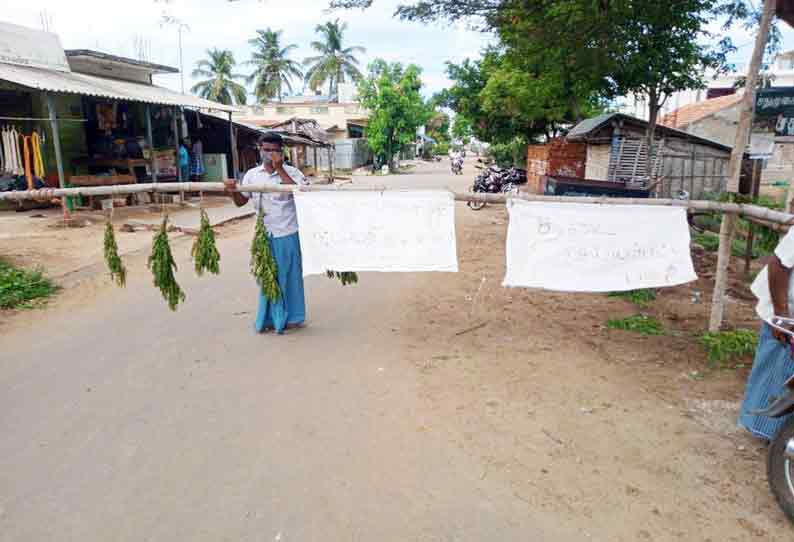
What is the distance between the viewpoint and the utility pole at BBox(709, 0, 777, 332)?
4.83 meters

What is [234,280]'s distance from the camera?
7723mm

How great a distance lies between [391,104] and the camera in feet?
127

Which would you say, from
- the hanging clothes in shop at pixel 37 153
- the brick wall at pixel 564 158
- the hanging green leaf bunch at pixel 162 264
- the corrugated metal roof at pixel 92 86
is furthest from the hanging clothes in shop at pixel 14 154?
the brick wall at pixel 564 158

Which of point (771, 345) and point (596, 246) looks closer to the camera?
point (771, 345)

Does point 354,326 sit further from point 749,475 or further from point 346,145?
point 346,145

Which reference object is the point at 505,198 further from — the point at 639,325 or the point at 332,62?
the point at 332,62

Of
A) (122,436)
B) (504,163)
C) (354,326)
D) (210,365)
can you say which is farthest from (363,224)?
(504,163)

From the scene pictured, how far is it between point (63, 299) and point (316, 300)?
118 inches

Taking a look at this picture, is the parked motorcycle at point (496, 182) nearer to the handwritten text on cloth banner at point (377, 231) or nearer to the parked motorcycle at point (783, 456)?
the handwritten text on cloth banner at point (377, 231)

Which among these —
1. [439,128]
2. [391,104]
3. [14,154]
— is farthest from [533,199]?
[439,128]

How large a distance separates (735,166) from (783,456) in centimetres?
357

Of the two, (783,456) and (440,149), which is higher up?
(440,149)

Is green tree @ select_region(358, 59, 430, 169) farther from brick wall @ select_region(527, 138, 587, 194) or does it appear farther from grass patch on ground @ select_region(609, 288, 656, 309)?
grass patch on ground @ select_region(609, 288, 656, 309)

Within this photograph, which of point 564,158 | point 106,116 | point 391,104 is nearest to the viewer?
point 106,116
